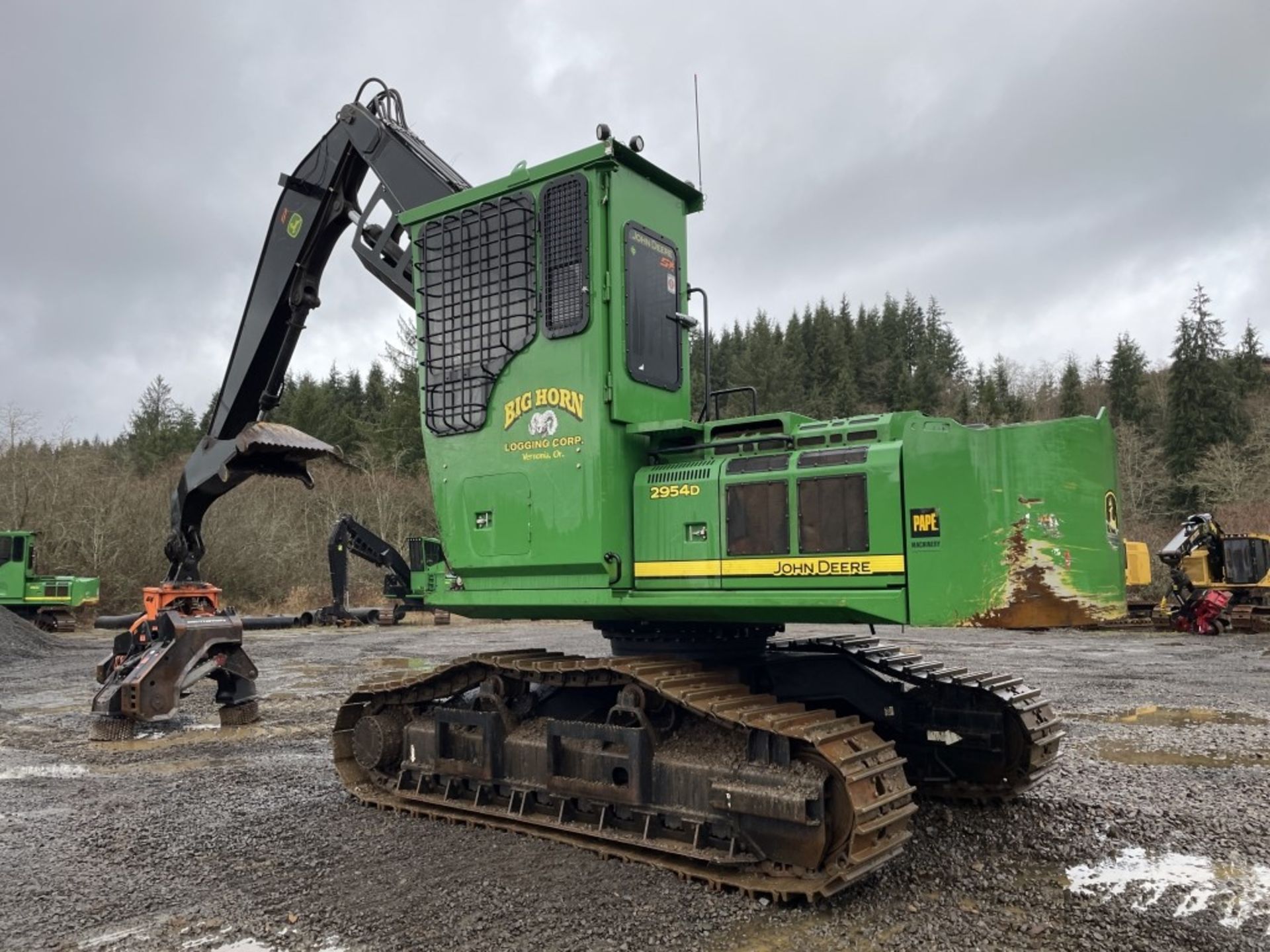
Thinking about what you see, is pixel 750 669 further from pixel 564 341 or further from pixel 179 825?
pixel 179 825

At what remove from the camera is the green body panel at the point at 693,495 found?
4410mm

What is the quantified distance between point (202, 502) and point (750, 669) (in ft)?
21.9

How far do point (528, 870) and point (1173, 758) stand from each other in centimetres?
612

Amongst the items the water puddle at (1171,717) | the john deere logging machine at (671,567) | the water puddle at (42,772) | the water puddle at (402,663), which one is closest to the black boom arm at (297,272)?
the john deere logging machine at (671,567)

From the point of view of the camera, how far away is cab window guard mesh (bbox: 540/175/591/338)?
5.59 metres

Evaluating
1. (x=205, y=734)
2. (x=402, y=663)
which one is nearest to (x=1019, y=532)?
(x=205, y=734)

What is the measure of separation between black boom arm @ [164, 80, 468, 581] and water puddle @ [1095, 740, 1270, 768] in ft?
23.5

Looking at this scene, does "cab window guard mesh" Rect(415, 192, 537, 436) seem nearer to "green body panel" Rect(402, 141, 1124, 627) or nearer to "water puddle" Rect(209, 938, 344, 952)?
"green body panel" Rect(402, 141, 1124, 627)

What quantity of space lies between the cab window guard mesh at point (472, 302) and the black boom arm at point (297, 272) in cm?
107

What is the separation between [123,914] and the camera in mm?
4547

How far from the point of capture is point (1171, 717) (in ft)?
33.9

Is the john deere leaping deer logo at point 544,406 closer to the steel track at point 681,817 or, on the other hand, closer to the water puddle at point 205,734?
the steel track at point 681,817

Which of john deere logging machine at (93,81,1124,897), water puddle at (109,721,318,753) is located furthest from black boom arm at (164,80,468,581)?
water puddle at (109,721,318,753)

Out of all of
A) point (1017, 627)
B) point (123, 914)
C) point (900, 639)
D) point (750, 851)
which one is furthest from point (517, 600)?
point (900, 639)
